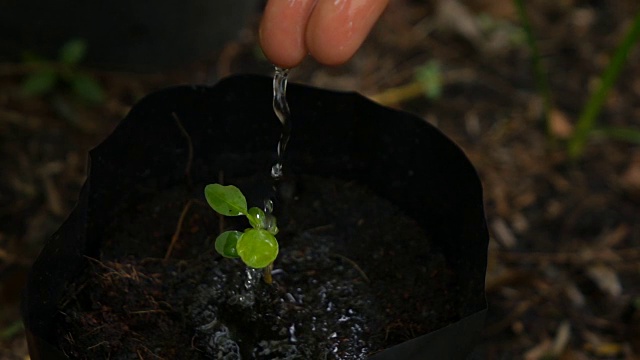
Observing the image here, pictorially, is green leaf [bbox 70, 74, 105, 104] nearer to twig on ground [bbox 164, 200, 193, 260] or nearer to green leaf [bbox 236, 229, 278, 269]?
twig on ground [bbox 164, 200, 193, 260]

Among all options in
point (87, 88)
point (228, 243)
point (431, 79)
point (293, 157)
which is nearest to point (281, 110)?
point (293, 157)

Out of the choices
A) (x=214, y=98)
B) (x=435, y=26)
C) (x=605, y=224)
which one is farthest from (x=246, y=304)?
(x=435, y=26)

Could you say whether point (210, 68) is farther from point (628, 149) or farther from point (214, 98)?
point (628, 149)

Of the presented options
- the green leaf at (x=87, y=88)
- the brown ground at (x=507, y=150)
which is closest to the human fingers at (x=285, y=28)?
the brown ground at (x=507, y=150)

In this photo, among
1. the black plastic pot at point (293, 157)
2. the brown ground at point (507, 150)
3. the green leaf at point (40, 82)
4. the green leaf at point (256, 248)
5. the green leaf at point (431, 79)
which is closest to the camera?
the green leaf at point (256, 248)

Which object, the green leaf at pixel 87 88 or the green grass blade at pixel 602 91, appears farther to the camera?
the green leaf at pixel 87 88

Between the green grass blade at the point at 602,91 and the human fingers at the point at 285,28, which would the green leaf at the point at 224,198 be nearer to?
the human fingers at the point at 285,28

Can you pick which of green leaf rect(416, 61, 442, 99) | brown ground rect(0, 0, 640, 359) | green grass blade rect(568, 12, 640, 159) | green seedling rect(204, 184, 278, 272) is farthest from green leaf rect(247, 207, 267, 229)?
green leaf rect(416, 61, 442, 99)

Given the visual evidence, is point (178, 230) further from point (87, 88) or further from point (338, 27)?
point (87, 88)
